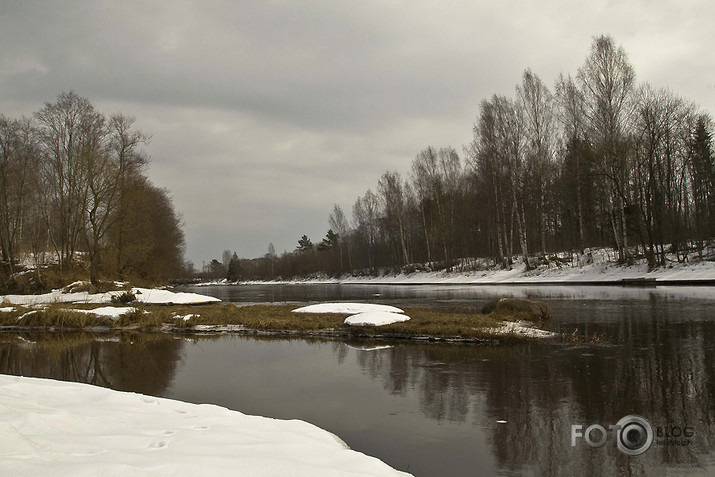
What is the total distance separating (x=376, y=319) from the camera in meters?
17.6

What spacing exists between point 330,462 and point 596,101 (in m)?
41.3

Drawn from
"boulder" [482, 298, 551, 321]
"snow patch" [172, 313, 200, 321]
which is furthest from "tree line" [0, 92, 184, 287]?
"boulder" [482, 298, 551, 321]

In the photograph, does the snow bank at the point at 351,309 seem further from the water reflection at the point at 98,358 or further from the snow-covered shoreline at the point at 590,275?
the snow-covered shoreline at the point at 590,275

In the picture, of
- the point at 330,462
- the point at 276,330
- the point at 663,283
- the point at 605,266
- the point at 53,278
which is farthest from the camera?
the point at 605,266

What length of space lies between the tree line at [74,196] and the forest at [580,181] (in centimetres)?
3537

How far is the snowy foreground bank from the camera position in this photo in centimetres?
390

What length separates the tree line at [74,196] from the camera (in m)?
35.4

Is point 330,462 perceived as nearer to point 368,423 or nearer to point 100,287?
point 368,423

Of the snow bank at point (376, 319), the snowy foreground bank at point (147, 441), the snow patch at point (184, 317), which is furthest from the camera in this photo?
the snow patch at point (184, 317)

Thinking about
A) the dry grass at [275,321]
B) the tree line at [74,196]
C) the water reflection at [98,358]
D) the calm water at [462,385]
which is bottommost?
the calm water at [462,385]

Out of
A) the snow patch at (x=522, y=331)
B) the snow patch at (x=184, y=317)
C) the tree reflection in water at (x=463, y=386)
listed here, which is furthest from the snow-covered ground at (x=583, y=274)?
the snow patch at (x=184, y=317)

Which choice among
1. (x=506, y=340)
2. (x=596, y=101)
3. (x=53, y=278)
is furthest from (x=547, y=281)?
(x=53, y=278)

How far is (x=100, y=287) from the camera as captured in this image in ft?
109

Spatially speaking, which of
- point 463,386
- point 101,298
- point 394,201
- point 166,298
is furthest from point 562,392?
point 394,201
